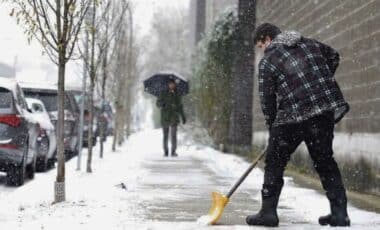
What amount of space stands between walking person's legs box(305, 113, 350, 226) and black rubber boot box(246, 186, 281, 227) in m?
0.38

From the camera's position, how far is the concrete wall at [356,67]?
8.54 meters

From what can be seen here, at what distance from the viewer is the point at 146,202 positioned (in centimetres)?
768

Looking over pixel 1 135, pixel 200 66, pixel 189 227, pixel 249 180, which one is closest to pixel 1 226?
pixel 189 227

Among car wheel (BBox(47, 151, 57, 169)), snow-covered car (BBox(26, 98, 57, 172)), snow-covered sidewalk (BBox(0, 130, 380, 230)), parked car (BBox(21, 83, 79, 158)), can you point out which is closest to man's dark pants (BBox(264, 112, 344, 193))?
snow-covered sidewalk (BBox(0, 130, 380, 230))

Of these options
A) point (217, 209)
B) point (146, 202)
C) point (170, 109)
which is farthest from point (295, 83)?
point (170, 109)

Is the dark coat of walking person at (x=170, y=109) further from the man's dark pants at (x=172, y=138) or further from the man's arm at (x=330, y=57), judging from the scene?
the man's arm at (x=330, y=57)

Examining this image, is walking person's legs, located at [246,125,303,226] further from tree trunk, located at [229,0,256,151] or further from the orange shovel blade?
tree trunk, located at [229,0,256,151]

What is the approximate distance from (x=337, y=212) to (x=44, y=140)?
27.9 ft

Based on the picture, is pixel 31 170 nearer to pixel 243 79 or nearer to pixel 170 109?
pixel 170 109

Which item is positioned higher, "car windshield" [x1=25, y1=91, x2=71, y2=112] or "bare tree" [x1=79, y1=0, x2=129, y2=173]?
"bare tree" [x1=79, y1=0, x2=129, y2=173]

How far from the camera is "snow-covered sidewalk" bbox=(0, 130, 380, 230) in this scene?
20.0 feet

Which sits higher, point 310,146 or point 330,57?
point 330,57

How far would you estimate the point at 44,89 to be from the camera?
17922mm

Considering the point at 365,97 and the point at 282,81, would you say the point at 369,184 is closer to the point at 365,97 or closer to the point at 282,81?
the point at 365,97
